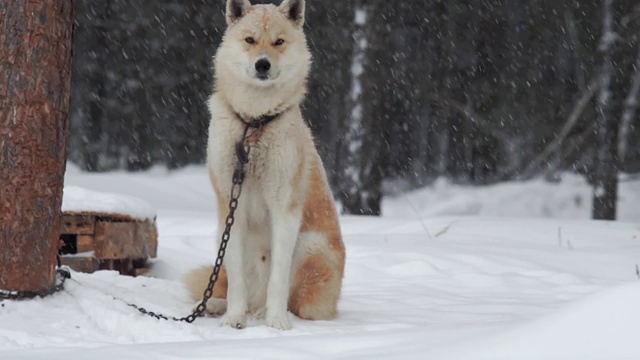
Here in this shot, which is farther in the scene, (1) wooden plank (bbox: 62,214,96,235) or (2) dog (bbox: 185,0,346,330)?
(1) wooden plank (bbox: 62,214,96,235)

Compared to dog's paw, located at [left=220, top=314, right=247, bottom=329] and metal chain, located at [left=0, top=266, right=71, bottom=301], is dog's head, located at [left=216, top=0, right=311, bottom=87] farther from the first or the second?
metal chain, located at [left=0, top=266, right=71, bottom=301]

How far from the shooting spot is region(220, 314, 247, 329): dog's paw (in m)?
3.94

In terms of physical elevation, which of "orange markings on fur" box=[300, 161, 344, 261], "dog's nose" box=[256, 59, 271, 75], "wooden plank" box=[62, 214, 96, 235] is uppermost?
"dog's nose" box=[256, 59, 271, 75]

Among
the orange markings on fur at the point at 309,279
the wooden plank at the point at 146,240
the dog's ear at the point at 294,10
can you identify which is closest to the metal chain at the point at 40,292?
the orange markings on fur at the point at 309,279

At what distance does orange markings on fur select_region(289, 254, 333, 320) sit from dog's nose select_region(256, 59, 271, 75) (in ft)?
3.49

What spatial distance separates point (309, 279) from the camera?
4348 mm

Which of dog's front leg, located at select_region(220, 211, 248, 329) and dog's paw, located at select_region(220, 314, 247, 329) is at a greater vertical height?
dog's front leg, located at select_region(220, 211, 248, 329)

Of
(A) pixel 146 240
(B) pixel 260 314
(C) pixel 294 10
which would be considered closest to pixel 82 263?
(A) pixel 146 240

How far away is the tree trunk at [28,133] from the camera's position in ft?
12.5

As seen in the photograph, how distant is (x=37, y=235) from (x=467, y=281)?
3362mm

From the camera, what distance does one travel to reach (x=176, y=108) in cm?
1766

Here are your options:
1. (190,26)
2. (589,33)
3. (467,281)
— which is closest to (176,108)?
(190,26)

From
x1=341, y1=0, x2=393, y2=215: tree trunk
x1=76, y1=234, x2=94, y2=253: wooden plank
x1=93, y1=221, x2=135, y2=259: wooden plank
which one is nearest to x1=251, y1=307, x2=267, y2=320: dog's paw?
x1=93, y1=221, x2=135, y2=259: wooden plank

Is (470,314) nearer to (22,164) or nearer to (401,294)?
(401,294)
